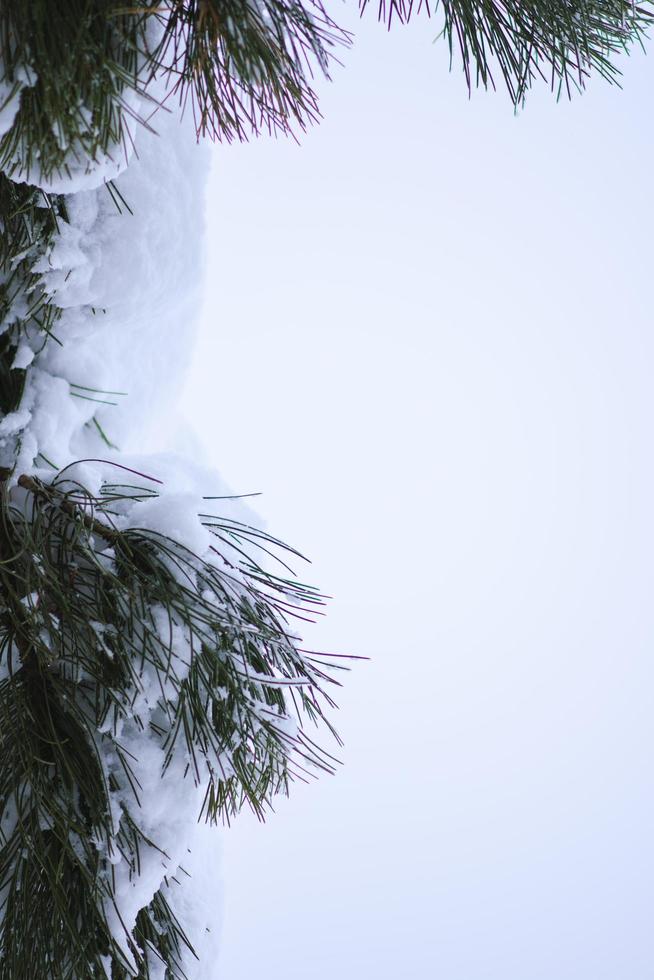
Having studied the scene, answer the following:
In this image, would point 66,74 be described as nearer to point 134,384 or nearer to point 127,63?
point 127,63

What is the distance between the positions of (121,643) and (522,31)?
84 cm

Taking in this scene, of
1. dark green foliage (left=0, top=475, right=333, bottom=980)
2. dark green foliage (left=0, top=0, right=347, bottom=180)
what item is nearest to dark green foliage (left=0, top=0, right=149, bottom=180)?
dark green foliage (left=0, top=0, right=347, bottom=180)

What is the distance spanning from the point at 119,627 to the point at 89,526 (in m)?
0.11

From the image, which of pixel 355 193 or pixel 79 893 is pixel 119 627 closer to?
pixel 79 893

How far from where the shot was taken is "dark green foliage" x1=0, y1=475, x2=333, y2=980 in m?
0.79

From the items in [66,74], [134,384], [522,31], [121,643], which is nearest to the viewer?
[66,74]

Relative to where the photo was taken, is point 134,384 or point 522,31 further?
point 134,384

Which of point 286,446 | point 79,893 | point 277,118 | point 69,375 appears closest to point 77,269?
point 69,375

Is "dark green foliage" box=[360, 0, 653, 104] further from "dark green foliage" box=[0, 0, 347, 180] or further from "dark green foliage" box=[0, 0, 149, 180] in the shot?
"dark green foliage" box=[0, 0, 149, 180]

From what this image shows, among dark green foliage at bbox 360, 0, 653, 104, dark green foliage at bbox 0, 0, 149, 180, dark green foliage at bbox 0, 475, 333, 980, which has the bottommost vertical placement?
dark green foliage at bbox 0, 475, 333, 980

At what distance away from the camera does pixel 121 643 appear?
0.80m

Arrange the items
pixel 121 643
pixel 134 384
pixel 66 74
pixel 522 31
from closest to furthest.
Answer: pixel 66 74 < pixel 121 643 < pixel 522 31 < pixel 134 384

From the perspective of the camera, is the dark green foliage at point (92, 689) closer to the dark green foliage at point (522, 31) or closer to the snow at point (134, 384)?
the snow at point (134, 384)

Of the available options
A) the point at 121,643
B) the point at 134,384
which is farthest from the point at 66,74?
the point at 134,384
